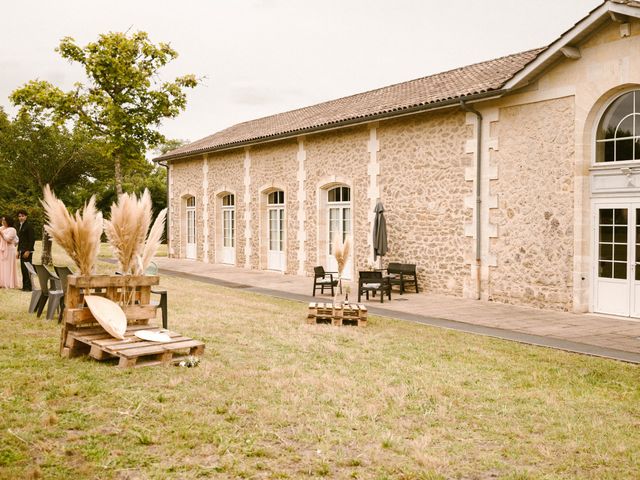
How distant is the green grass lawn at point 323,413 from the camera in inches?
125

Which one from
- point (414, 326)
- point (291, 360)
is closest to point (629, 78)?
point (414, 326)

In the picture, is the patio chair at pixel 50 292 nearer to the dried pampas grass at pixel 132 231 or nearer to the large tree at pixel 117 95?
the dried pampas grass at pixel 132 231

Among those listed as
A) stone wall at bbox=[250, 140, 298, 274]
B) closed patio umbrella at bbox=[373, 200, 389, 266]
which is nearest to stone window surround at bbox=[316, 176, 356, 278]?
stone wall at bbox=[250, 140, 298, 274]

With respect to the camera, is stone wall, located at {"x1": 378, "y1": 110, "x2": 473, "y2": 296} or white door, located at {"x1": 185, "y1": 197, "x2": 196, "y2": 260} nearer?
stone wall, located at {"x1": 378, "y1": 110, "x2": 473, "y2": 296}

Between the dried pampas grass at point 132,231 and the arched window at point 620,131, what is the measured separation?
23.1 feet

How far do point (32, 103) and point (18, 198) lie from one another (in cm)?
300

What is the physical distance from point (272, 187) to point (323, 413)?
40.7 ft

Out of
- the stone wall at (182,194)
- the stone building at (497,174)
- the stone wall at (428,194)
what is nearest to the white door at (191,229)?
the stone wall at (182,194)

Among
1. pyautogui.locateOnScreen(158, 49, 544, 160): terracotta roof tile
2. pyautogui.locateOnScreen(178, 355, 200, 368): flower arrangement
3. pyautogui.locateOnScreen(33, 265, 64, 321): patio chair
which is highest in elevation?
pyautogui.locateOnScreen(158, 49, 544, 160): terracotta roof tile

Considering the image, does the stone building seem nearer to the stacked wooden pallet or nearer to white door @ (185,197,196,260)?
white door @ (185,197,196,260)

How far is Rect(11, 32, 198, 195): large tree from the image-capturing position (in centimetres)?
1648

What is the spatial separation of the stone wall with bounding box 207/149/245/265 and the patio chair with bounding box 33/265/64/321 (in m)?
9.71

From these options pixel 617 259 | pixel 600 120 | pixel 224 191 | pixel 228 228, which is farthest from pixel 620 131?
pixel 228 228

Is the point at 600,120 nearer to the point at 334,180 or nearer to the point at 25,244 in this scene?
the point at 334,180
